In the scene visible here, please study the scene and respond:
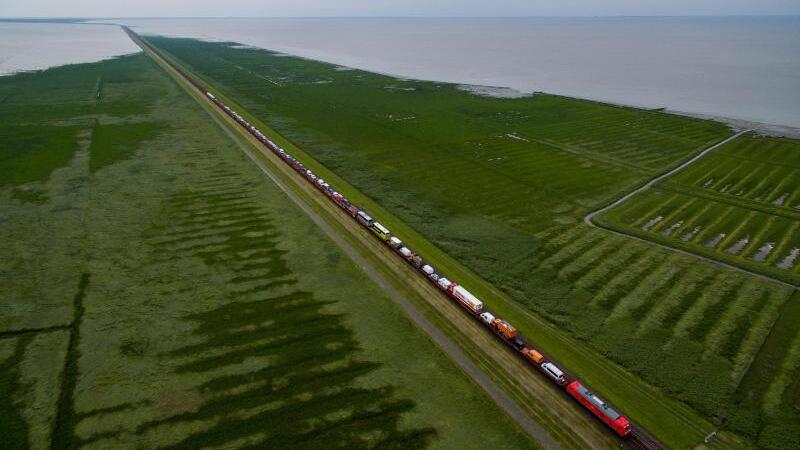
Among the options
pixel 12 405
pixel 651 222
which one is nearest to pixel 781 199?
pixel 651 222

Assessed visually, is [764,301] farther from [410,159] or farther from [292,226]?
[410,159]

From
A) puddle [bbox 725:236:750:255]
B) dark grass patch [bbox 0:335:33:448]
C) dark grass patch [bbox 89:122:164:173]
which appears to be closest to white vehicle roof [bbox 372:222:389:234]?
dark grass patch [bbox 0:335:33:448]

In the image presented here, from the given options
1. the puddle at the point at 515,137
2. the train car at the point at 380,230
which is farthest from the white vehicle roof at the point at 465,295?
the puddle at the point at 515,137

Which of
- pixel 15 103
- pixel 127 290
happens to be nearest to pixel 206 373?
pixel 127 290

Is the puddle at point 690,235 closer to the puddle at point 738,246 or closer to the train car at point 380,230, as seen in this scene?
the puddle at point 738,246

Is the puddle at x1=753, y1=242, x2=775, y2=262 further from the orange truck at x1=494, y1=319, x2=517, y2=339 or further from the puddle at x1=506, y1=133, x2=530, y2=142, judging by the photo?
the puddle at x1=506, y1=133, x2=530, y2=142

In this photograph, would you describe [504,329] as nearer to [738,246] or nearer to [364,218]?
[364,218]

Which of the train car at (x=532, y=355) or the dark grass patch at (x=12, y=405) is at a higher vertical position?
the train car at (x=532, y=355)
